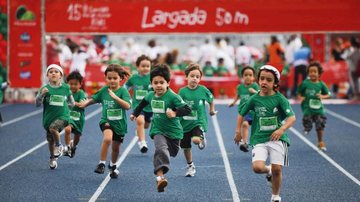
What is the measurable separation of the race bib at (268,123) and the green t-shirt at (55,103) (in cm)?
410

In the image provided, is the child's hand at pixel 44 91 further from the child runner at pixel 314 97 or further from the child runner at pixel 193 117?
the child runner at pixel 314 97

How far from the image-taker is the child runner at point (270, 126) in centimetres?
880

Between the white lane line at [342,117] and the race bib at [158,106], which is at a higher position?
the race bib at [158,106]

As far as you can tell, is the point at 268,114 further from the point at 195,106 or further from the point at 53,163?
the point at 53,163

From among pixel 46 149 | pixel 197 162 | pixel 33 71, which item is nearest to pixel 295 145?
pixel 197 162

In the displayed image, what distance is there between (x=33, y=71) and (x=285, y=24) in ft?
27.7

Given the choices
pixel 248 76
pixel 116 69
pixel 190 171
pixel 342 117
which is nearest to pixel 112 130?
pixel 116 69

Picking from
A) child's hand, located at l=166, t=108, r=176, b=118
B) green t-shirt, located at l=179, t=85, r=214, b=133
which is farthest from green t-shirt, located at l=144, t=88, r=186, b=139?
green t-shirt, located at l=179, t=85, r=214, b=133

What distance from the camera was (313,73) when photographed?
47.4ft

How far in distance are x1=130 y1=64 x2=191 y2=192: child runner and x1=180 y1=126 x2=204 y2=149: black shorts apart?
1.54 metres

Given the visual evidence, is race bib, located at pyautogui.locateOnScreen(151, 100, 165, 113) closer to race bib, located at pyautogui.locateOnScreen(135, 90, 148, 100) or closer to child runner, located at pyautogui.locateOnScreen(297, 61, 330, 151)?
race bib, located at pyautogui.locateOnScreen(135, 90, 148, 100)

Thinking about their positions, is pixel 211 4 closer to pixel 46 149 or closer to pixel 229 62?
pixel 229 62

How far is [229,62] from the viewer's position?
100 feet

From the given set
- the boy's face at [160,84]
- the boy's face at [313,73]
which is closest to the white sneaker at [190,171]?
the boy's face at [160,84]
